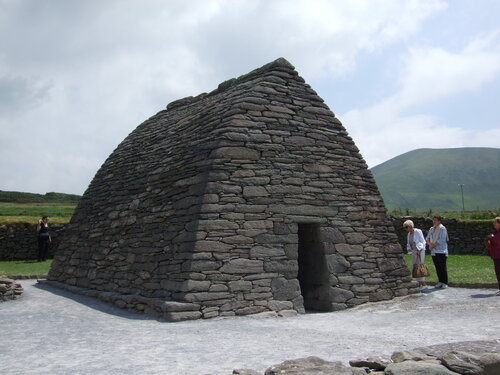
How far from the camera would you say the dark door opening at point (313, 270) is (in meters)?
10.1

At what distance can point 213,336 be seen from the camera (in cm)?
717

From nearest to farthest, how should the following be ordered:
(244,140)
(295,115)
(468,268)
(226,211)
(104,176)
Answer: (226,211)
(244,140)
(295,115)
(104,176)
(468,268)

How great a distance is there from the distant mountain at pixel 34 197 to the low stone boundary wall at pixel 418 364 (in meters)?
43.1

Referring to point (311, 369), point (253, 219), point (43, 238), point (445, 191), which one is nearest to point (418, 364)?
point (311, 369)

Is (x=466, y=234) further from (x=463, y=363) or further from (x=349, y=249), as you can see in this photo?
(x=463, y=363)

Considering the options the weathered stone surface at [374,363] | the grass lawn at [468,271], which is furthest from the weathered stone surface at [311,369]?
the grass lawn at [468,271]

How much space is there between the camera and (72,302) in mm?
11008

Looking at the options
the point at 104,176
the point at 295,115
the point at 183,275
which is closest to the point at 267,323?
the point at 183,275

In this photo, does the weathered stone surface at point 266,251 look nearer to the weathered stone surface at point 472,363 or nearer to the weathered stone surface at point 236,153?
the weathered stone surface at point 236,153

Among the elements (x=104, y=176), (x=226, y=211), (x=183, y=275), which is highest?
(x=104, y=176)

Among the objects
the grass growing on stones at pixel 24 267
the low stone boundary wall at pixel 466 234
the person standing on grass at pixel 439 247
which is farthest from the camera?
the low stone boundary wall at pixel 466 234

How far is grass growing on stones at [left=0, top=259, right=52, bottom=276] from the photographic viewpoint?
17000 mm

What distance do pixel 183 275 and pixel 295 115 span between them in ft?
13.3

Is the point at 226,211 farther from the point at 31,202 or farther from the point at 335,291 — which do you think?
the point at 31,202
